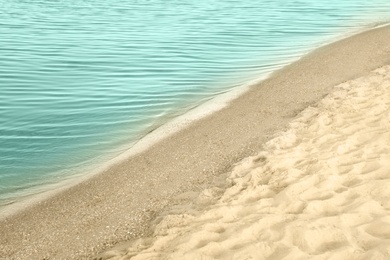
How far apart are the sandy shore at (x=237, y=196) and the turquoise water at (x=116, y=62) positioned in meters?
0.84

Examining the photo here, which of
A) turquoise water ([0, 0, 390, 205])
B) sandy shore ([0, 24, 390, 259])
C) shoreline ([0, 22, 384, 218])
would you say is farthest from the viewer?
turquoise water ([0, 0, 390, 205])

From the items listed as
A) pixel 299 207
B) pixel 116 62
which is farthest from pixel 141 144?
pixel 116 62

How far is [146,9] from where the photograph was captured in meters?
20.3

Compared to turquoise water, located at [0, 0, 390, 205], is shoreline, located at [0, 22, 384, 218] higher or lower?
lower

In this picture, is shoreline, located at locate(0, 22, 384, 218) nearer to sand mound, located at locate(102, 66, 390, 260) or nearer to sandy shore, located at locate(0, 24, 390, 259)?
sandy shore, located at locate(0, 24, 390, 259)

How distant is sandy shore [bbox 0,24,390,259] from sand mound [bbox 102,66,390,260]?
0.01m

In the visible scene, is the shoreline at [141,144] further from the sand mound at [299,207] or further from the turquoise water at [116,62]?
the sand mound at [299,207]

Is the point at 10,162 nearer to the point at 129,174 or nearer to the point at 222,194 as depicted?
the point at 129,174

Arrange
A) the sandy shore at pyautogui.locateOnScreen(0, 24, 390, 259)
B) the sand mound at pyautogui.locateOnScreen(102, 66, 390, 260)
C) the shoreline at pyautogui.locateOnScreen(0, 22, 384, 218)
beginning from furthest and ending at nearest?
the shoreline at pyautogui.locateOnScreen(0, 22, 384, 218)
the sandy shore at pyautogui.locateOnScreen(0, 24, 390, 259)
the sand mound at pyautogui.locateOnScreen(102, 66, 390, 260)

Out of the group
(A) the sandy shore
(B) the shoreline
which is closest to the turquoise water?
(B) the shoreline

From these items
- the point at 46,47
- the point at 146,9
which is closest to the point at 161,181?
the point at 46,47

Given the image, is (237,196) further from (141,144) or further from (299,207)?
(141,144)

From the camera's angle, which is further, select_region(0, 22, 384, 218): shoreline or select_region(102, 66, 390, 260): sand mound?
select_region(0, 22, 384, 218): shoreline

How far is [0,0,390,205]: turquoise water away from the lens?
7305mm
